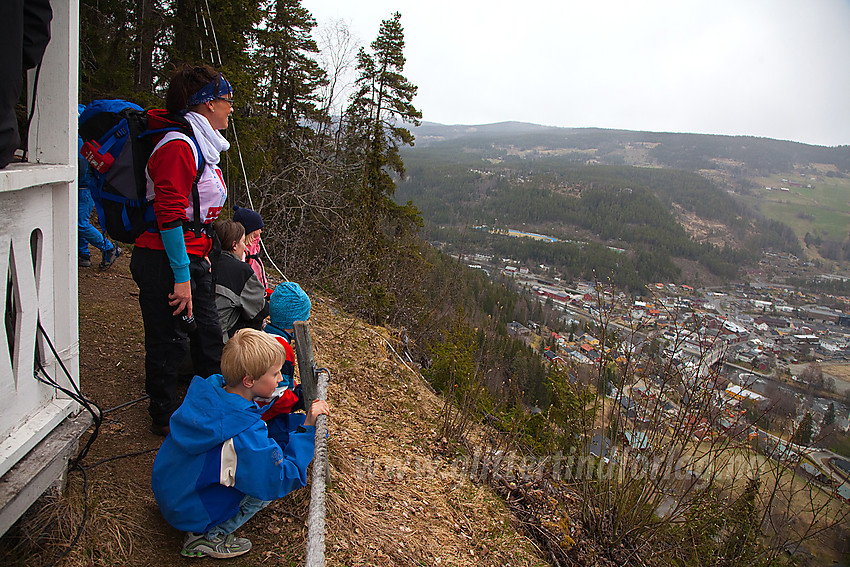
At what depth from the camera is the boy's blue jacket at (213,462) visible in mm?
2021

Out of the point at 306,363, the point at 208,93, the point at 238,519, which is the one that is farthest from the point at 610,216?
the point at 238,519

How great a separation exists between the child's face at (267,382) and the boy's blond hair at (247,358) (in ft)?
0.07

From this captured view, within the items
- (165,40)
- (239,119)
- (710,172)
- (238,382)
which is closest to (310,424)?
(238,382)

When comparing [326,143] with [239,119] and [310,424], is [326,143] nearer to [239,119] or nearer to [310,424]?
[239,119]

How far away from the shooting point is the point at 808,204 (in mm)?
156875

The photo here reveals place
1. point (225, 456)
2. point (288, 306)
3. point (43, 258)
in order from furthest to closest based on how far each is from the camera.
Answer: point (288, 306), point (225, 456), point (43, 258)

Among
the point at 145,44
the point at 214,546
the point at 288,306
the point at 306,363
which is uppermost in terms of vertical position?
the point at 145,44

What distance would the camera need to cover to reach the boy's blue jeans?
2.24 m

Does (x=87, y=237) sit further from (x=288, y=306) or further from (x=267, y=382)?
(x=267, y=382)

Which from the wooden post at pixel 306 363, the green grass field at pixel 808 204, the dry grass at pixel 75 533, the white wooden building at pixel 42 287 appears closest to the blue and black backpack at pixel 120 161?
the white wooden building at pixel 42 287

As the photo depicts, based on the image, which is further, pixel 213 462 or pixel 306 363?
pixel 306 363

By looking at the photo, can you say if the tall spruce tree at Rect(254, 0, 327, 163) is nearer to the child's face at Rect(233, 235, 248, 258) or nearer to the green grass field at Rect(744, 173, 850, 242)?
the child's face at Rect(233, 235, 248, 258)

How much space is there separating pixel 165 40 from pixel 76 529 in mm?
9548

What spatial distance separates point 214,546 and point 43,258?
144 centimetres
